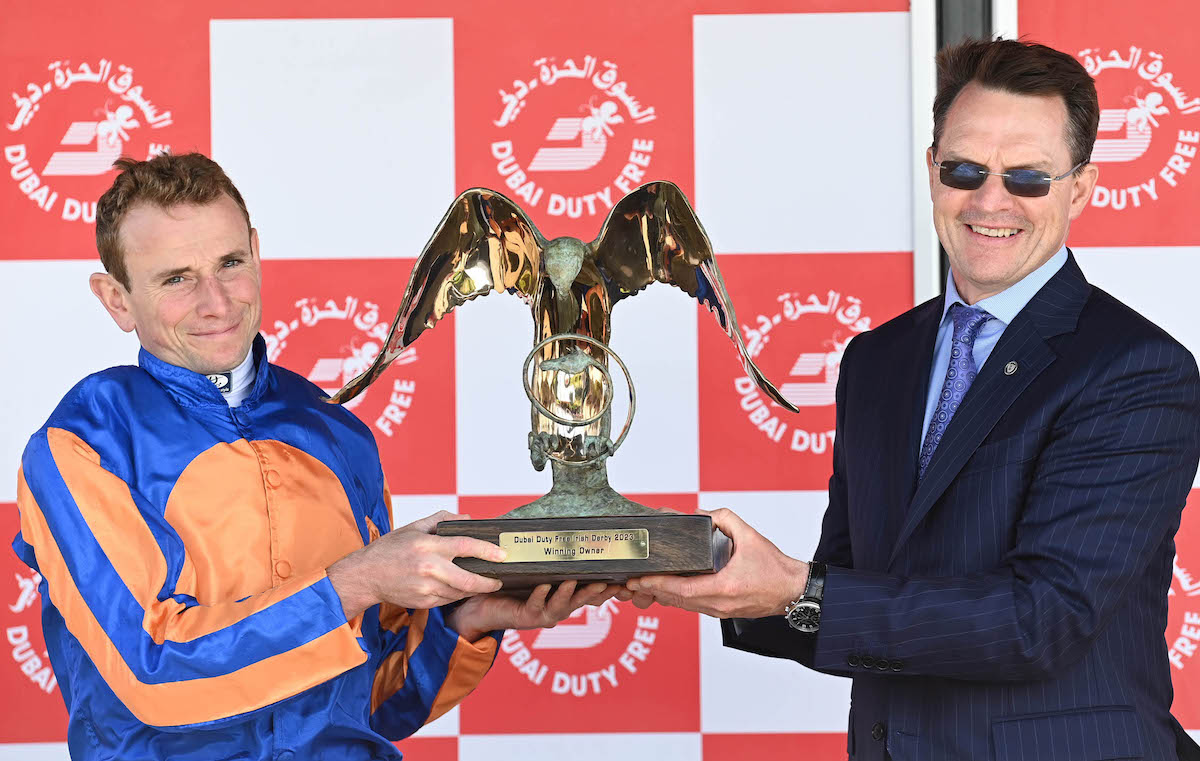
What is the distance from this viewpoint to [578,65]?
2631 millimetres

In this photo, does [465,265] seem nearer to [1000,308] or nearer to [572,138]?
[1000,308]

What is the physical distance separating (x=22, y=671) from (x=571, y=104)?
1.62 m

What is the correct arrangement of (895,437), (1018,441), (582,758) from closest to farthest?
(1018,441) < (895,437) < (582,758)

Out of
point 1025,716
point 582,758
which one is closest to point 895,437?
point 1025,716

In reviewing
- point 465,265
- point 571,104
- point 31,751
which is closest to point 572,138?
point 571,104

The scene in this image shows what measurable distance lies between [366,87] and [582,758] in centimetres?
145

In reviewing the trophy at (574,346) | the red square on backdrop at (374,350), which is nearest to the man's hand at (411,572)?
the trophy at (574,346)

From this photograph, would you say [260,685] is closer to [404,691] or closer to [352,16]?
[404,691]

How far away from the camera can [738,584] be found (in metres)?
1.53

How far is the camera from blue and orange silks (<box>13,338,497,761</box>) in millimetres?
1493

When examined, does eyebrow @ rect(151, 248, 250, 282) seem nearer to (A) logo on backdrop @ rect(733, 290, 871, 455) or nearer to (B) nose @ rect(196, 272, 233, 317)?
(B) nose @ rect(196, 272, 233, 317)

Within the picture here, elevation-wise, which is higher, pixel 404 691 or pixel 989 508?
pixel 989 508

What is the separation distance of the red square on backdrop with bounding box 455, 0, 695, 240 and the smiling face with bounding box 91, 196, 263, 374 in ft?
3.17

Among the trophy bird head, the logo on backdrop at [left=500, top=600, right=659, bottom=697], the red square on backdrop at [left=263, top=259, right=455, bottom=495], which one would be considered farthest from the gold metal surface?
the logo on backdrop at [left=500, top=600, right=659, bottom=697]
